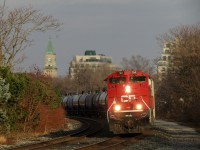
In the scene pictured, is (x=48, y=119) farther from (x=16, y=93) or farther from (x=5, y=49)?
(x=5, y=49)

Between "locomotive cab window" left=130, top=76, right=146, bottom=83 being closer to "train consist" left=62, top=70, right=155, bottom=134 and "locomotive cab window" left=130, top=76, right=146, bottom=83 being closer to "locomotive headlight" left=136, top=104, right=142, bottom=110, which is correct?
"train consist" left=62, top=70, right=155, bottom=134

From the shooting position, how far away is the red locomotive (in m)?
23.9

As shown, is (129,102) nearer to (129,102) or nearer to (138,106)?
(129,102)

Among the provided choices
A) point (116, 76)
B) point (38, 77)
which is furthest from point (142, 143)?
point (38, 77)

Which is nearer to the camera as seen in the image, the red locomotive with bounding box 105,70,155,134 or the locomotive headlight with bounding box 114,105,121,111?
the red locomotive with bounding box 105,70,155,134

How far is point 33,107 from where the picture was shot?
28594 mm

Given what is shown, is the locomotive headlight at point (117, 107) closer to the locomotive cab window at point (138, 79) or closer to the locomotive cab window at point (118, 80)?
the locomotive cab window at point (118, 80)

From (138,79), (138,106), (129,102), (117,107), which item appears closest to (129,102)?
(129,102)

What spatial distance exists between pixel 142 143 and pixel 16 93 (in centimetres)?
952

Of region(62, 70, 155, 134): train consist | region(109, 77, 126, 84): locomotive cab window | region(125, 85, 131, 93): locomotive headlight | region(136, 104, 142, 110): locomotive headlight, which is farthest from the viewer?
region(109, 77, 126, 84): locomotive cab window

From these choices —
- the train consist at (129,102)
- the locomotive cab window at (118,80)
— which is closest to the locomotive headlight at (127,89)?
the train consist at (129,102)

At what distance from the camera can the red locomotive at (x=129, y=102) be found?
2394 cm

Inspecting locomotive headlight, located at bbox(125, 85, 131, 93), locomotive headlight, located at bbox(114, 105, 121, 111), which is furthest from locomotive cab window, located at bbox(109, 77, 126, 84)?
locomotive headlight, located at bbox(114, 105, 121, 111)

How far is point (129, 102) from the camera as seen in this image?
2433 centimetres
